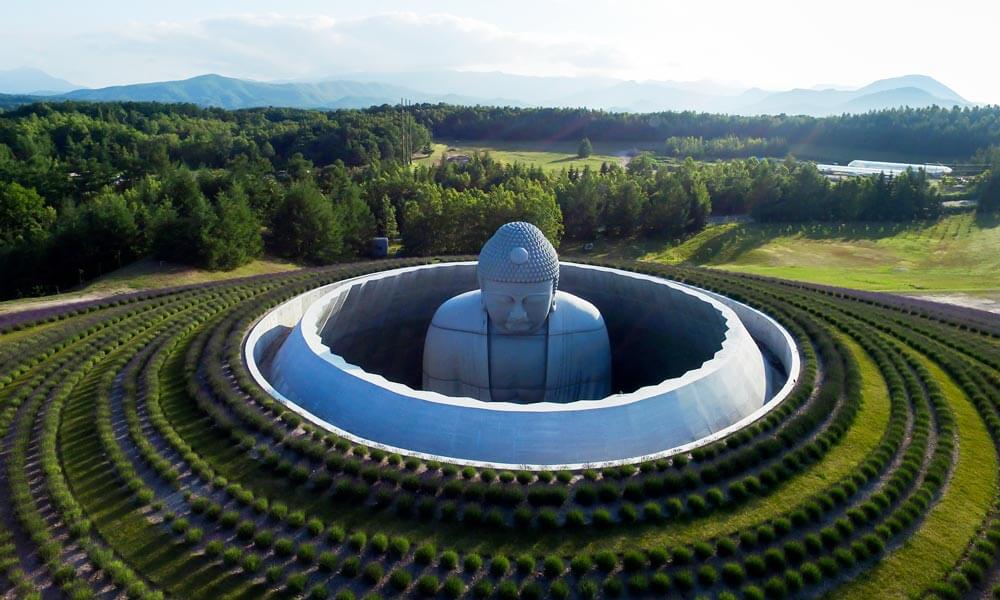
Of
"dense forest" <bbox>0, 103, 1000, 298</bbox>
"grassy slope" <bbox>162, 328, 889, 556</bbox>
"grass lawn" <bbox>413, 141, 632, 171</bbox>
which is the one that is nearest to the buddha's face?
"grassy slope" <bbox>162, 328, 889, 556</bbox>

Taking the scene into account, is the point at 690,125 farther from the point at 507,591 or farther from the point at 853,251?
the point at 507,591

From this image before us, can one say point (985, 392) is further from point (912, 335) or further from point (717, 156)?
point (717, 156)

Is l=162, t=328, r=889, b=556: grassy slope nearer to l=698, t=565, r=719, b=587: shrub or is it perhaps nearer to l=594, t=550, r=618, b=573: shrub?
l=594, t=550, r=618, b=573: shrub

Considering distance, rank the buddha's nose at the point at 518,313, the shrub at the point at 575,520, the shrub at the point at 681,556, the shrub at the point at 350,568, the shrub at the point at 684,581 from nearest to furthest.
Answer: the shrub at the point at 684,581, the shrub at the point at 350,568, the shrub at the point at 681,556, the shrub at the point at 575,520, the buddha's nose at the point at 518,313

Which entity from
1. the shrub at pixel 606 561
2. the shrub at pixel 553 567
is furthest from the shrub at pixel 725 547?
the shrub at pixel 553 567

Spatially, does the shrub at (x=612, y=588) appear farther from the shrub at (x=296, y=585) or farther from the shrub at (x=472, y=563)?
the shrub at (x=296, y=585)
